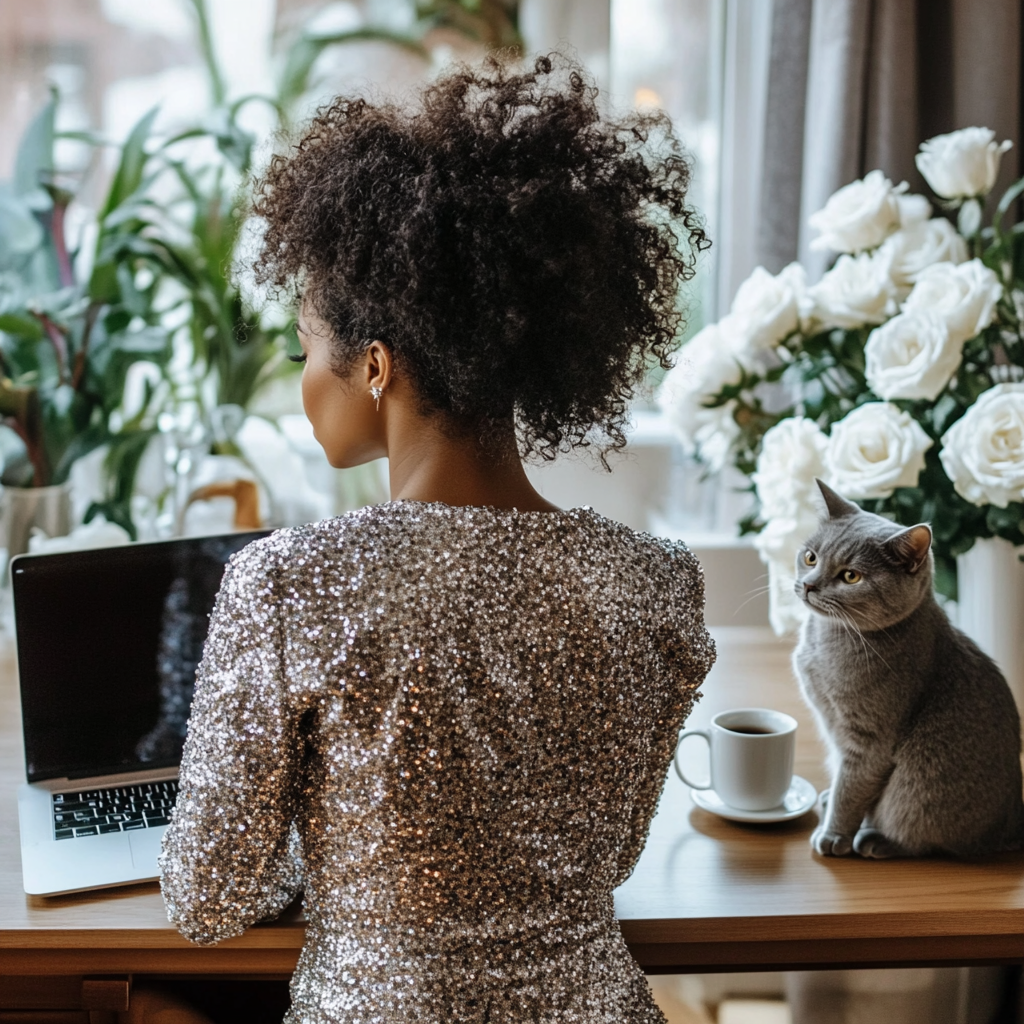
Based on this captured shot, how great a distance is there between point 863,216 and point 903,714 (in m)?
0.57

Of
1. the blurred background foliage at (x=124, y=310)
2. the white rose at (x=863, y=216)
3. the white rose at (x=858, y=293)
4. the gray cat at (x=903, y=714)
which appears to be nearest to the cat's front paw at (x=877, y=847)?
the gray cat at (x=903, y=714)

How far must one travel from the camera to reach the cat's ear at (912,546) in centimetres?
92

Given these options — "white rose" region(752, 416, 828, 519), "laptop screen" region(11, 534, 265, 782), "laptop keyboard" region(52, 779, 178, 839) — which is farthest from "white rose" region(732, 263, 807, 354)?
"laptop keyboard" region(52, 779, 178, 839)

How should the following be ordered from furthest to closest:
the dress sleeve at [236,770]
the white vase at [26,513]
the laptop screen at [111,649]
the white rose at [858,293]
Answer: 1. the white vase at [26,513]
2. the white rose at [858,293]
3. the laptop screen at [111,649]
4. the dress sleeve at [236,770]

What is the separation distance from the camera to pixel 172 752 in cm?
112

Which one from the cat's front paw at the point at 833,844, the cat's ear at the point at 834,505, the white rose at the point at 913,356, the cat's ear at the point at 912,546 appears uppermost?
the white rose at the point at 913,356

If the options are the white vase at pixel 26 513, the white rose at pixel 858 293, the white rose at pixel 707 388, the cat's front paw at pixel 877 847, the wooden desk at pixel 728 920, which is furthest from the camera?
the white vase at pixel 26 513

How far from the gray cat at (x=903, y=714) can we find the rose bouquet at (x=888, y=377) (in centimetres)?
15

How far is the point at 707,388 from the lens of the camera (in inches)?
52.4

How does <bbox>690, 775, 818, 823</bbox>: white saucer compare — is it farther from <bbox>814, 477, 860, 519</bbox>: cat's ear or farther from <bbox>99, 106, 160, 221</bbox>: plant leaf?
<bbox>99, 106, 160, 221</bbox>: plant leaf

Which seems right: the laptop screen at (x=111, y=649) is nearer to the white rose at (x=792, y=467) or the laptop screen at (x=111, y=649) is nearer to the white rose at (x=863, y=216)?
the white rose at (x=792, y=467)

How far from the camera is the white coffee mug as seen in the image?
1.04m

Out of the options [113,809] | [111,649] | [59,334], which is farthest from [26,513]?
[113,809]

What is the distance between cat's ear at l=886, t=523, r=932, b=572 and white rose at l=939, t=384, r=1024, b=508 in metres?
0.16
